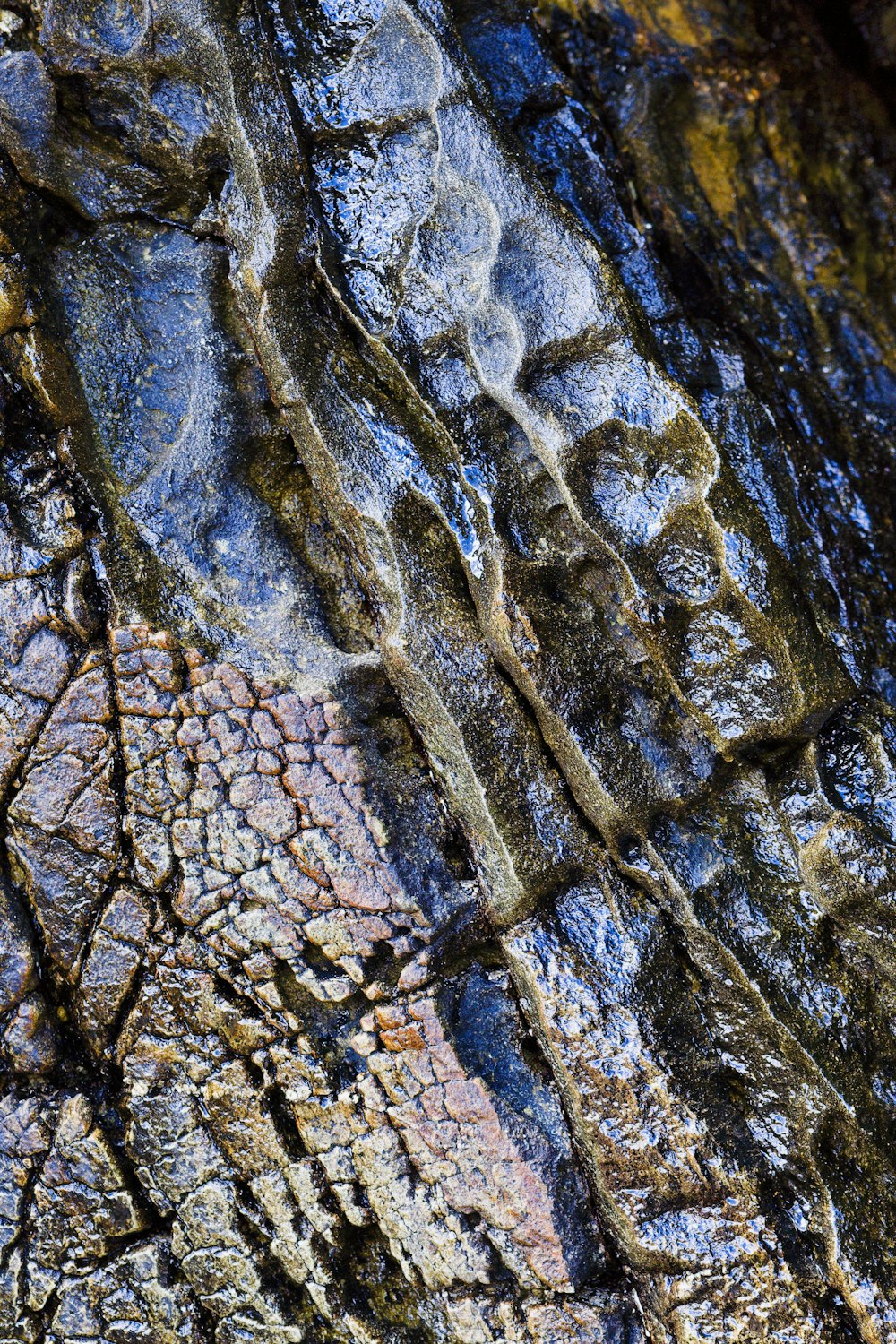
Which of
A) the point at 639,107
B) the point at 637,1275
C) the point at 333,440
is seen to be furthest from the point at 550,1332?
the point at 639,107

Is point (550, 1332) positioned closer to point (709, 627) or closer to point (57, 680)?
point (709, 627)

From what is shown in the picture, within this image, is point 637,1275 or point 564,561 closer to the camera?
point 637,1275

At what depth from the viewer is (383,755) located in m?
1.89

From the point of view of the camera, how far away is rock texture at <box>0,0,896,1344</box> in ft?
5.94

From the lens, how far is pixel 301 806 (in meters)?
1.87

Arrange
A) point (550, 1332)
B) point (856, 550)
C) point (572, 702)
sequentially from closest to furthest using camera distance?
point (550, 1332), point (572, 702), point (856, 550)

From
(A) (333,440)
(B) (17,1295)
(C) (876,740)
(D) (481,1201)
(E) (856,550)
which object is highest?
(A) (333,440)

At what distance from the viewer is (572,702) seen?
6.21 feet

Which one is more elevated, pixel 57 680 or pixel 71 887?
pixel 57 680

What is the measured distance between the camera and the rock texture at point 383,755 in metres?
1.81

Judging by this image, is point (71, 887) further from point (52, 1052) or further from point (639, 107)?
point (639, 107)

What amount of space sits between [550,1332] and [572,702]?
1.14 metres

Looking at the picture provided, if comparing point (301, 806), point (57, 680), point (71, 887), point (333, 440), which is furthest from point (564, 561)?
point (71, 887)

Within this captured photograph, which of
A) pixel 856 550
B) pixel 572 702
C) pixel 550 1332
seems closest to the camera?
pixel 550 1332
